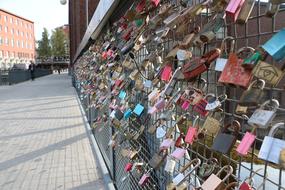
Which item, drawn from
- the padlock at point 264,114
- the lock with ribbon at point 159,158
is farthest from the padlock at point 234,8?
the lock with ribbon at point 159,158

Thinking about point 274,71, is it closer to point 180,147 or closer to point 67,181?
point 180,147

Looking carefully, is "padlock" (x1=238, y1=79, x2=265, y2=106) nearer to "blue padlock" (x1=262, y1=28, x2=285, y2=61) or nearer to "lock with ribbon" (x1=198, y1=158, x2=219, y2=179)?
"blue padlock" (x1=262, y1=28, x2=285, y2=61)

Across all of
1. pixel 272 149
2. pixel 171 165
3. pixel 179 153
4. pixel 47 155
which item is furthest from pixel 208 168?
pixel 47 155

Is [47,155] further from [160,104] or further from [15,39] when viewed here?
[15,39]

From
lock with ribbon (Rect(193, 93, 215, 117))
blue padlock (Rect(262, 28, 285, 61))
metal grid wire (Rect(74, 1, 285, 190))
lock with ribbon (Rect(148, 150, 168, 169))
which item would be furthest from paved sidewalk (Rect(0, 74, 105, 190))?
blue padlock (Rect(262, 28, 285, 61))

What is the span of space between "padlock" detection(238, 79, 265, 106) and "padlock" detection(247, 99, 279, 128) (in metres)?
0.02

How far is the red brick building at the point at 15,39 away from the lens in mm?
87688

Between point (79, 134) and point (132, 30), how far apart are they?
5.00 meters

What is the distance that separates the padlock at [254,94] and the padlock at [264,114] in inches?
0.8

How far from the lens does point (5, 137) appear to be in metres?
7.36

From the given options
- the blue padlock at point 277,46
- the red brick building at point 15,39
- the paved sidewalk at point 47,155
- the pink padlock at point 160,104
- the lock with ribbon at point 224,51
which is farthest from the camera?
the red brick building at point 15,39

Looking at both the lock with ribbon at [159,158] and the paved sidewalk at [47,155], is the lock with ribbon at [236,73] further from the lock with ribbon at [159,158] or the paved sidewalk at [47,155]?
the paved sidewalk at [47,155]

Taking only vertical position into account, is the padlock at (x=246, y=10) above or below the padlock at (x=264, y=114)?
above

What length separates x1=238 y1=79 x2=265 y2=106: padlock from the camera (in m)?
1.04
